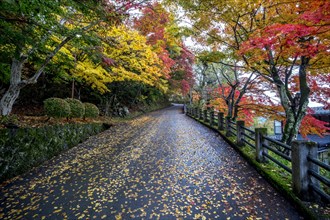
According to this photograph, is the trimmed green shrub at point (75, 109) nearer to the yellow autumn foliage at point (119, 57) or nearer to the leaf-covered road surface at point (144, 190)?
the yellow autumn foliage at point (119, 57)

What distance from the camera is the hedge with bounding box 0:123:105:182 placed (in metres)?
4.25

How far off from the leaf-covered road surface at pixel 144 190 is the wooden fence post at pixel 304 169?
361 millimetres

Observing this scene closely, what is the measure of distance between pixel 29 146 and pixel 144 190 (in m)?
3.44

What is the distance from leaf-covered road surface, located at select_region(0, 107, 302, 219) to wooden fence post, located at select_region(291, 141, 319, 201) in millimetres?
361

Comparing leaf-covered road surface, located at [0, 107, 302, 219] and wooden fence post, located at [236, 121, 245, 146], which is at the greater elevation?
wooden fence post, located at [236, 121, 245, 146]

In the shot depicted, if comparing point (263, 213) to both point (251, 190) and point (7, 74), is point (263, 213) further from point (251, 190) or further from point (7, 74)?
point (7, 74)

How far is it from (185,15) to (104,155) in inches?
245

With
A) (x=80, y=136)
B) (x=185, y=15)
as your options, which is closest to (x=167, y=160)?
(x=80, y=136)

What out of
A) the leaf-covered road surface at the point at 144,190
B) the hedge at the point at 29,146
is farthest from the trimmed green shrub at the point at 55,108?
the leaf-covered road surface at the point at 144,190

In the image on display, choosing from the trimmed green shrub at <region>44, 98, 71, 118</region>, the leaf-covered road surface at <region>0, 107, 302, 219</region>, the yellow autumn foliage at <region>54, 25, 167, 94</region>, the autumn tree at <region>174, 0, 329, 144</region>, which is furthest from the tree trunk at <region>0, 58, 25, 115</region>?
the autumn tree at <region>174, 0, 329, 144</region>

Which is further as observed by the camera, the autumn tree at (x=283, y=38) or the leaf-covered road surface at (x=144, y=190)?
the autumn tree at (x=283, y=38)

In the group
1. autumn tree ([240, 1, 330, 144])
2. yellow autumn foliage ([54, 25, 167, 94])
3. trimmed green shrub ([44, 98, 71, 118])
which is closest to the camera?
autumn tree ([240, 1, 330, 144])

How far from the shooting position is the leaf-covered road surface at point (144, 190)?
3033mm

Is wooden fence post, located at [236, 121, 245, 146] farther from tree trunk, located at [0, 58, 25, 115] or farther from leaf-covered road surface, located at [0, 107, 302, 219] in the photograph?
tree trunk, located at [0, 58, 25, 115]
